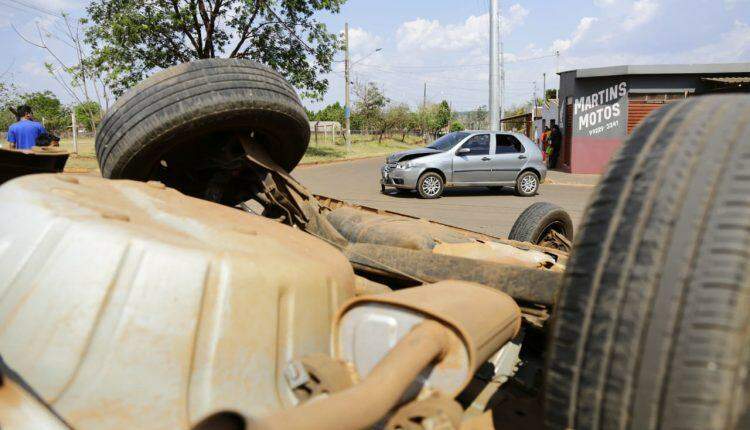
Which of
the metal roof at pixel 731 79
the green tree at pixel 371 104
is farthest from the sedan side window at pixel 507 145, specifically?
the green tree at pixel 371 104

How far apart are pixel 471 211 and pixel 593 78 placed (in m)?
11.9

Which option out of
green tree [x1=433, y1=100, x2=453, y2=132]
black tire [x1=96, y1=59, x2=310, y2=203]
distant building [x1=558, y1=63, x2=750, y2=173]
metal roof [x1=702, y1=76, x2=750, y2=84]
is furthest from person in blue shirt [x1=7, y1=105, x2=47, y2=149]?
green tree [x1=433, y1=100, x2=453, y2=132]

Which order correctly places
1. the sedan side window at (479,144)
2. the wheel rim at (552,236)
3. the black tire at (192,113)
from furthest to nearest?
the sedan side window at (479,144) → the wheel rim at (552,236) → the black tire at (192,113)

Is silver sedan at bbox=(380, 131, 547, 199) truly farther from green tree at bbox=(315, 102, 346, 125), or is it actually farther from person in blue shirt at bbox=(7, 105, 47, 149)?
green tree at bbox=(315, 102, 346, 125)

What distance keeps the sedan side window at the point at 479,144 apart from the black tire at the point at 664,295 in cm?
1319

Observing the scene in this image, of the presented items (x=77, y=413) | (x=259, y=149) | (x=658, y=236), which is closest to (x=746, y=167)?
(x=658, y=236)

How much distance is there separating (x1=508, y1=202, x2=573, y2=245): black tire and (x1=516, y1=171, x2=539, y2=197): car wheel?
10.7m

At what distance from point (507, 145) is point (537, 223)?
11317 millimetres

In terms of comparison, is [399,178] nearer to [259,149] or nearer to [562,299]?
[259,149]

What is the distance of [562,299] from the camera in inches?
45.3

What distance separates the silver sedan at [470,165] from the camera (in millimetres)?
13742

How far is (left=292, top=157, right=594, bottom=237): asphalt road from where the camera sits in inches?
391

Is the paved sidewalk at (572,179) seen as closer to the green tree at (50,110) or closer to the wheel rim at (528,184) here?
the wheel rim at (528,184)

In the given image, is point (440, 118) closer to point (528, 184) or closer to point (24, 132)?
point (528, 184)
